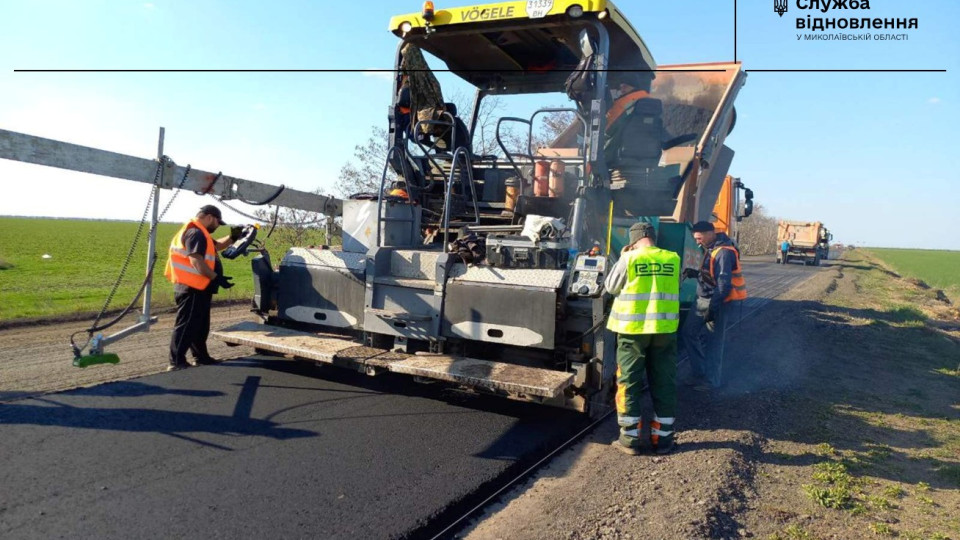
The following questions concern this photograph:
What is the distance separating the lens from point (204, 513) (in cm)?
285

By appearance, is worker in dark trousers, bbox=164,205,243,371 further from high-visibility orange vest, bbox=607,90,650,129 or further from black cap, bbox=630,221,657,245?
high-visibility orange vest, bbox=607,90,650,129

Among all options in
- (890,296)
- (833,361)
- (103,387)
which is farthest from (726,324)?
(890,296)

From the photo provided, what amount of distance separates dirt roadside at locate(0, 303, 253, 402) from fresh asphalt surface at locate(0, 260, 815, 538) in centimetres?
74

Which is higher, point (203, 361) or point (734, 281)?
point (734, 281)

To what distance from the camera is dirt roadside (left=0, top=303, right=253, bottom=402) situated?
16.4 feet

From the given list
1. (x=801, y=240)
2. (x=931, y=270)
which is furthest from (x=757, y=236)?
(x=801, y=240)

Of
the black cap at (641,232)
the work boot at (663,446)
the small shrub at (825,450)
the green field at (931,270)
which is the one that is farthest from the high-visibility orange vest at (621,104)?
the green field at (931,270)

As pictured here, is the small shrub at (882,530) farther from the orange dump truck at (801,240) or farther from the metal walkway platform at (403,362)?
the orange dump truck at (801,240)

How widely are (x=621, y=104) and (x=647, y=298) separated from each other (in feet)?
9.44

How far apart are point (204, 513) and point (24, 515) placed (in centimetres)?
74

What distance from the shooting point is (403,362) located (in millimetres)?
4352

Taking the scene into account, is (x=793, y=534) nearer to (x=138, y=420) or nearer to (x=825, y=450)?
(x=825, y=450)

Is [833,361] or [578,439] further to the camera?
[833,361]

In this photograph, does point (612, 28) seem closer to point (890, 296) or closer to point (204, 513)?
point (204, 513)
